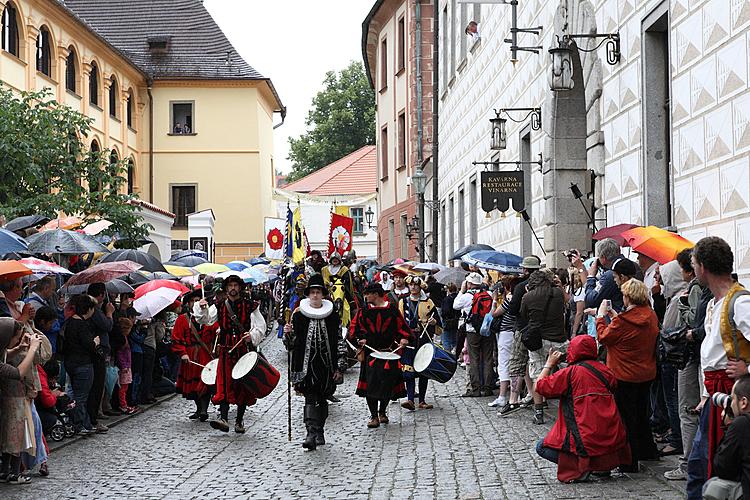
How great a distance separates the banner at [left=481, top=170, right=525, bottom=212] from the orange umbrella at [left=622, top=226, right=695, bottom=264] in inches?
345

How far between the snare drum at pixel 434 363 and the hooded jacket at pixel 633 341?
5.29m

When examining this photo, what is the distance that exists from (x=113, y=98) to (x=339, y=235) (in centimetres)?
2956

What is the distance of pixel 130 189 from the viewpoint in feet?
181

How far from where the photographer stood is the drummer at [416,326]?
15477mm

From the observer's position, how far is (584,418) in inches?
378

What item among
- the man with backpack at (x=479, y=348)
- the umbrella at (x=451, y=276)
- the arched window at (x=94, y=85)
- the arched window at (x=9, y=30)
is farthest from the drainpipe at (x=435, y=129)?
the man with backpack at (x=479, y=348)

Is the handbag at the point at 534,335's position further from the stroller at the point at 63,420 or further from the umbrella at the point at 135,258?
the umbrella at the point at 135,258

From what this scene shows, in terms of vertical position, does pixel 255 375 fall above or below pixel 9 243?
below

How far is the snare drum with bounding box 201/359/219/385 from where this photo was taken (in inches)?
551

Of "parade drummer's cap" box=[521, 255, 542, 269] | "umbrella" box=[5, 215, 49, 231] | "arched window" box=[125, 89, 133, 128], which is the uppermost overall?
"arched window" box=[125, 89, 133, 128]

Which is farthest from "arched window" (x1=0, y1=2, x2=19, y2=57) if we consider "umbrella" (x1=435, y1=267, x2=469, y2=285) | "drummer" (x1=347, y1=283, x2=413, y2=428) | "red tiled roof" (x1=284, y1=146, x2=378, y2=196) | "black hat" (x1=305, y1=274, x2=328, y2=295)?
"red tiled roof" (x1=284, y1=146, x2=378, y2=196)

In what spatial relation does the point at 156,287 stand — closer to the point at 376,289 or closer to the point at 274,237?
the point at 376,289

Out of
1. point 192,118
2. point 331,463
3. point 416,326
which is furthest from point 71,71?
point 331,463

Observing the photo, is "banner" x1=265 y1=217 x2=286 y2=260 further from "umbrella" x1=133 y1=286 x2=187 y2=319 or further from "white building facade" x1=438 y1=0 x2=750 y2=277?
"umbrella" x1=133 y1=286 x2=187 y2=319
